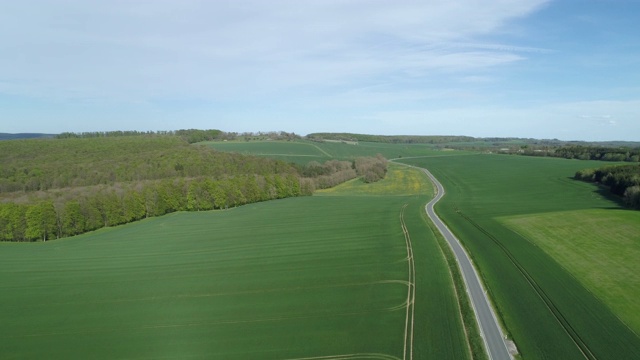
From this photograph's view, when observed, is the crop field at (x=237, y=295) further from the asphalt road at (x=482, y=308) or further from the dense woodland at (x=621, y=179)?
the dense woodland at (x=621, y=179)

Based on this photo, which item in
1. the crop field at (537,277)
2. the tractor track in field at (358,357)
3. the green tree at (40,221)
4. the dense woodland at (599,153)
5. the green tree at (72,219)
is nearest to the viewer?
the tractor track in field at (358,357)

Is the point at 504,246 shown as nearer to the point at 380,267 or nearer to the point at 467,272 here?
the point at 467,272

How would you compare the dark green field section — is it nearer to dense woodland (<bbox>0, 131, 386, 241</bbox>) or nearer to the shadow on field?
dense woodland (<bbox>0, 131, 386, 241</bbox>)

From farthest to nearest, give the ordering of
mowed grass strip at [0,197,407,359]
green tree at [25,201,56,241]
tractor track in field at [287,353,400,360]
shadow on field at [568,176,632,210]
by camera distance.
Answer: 1. shadow on field at [568,176,632,210]
2. green tree at [25,201,56,241]
3. mowed grass strip at [0,197,407,359]
4. tractor track in field at [287,353,400,360]

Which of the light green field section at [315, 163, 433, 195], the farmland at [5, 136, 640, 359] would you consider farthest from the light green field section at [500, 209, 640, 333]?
the light green field section at [315, 163, 433, 195]

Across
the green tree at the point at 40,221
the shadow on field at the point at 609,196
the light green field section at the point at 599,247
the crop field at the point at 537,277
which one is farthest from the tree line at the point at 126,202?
the shadow on field at the point at 609,196

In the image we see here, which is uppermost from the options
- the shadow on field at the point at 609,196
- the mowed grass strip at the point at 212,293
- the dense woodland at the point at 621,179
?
the dense woodland at the point at 621,179

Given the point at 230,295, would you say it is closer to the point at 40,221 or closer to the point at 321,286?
the point at 321,286
